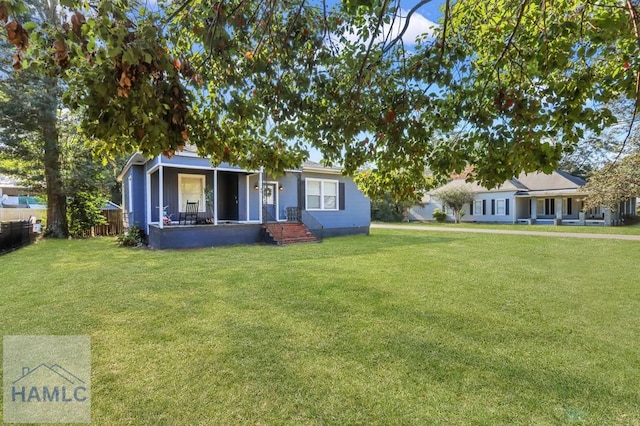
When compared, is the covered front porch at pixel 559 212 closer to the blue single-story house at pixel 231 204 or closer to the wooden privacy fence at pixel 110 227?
the blue single-story house at pixel 231 204

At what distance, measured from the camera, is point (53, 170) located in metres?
13.9

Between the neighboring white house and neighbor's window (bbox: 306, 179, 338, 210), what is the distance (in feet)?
40.9

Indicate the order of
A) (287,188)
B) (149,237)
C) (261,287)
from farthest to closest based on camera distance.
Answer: (287,188), (149,237), (261,287)

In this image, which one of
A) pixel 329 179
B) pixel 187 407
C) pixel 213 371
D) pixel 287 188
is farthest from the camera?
pixel 329 179

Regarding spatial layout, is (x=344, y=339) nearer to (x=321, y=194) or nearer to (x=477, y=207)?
(x=321, y=194)

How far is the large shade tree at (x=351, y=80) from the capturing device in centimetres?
254

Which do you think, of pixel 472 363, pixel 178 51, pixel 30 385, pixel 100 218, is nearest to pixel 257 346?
pixel 30 385

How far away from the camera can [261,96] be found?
3.72 meters

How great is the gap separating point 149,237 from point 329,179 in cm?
818

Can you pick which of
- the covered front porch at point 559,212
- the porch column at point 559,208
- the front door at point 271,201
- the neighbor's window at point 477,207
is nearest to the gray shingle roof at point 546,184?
the covered front porch at point 559,212

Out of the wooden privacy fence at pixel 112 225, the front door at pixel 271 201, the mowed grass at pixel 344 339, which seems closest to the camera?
the mowed grass at pixel 344 339

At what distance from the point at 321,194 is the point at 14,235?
11459 mm

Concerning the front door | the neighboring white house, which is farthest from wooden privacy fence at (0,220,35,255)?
the neighboring white house

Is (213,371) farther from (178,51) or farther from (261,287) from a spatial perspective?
(178,51)
